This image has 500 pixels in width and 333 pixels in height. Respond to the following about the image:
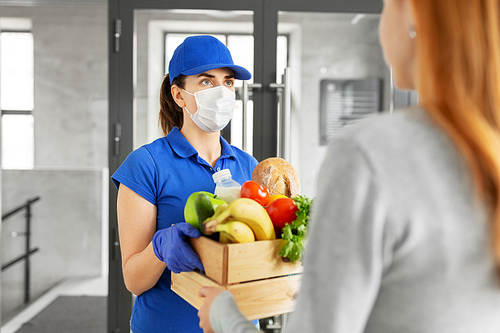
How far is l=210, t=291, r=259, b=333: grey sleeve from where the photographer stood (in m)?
0.64

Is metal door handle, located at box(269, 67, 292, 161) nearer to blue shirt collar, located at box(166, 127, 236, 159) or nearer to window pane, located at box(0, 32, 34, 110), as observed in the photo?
blue shirt collar, located at box(166, 127, 236, 159)

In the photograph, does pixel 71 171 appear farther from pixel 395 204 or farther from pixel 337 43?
pixel 395 204

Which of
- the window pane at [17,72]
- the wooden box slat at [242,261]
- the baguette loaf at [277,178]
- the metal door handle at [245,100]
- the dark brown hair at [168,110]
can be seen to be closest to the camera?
the wooden box slat at [242,261]

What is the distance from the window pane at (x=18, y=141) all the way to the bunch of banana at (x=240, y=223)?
3952mm

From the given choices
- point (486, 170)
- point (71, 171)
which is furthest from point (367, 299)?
point (71, 171)

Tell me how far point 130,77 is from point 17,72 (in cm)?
280

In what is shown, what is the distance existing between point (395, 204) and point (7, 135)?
4.51 metres

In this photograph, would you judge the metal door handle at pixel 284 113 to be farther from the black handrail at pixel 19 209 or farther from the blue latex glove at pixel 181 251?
the black handrail at pixel 19 209

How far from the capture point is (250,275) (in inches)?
31.1

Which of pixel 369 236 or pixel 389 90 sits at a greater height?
pixel 389 90

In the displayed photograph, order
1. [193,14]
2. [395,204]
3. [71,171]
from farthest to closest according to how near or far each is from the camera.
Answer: [71,171] < [193,14] < [395,204]

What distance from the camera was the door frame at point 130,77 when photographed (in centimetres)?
201

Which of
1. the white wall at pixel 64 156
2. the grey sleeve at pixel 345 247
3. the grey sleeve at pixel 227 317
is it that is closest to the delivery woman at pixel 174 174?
the grey sleeve at pixel 227 317

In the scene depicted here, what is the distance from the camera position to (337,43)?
7.00ft
